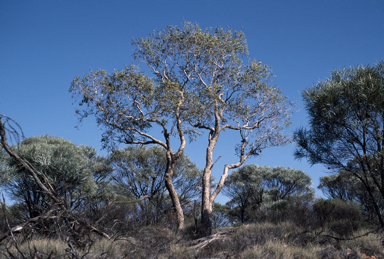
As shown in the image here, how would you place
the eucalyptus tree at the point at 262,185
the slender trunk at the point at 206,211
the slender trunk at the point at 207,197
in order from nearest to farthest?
the slender trunk at the point at 206,211, the slender trunk at the point at 207,197, the eucalyptus tree at the point at 262,185

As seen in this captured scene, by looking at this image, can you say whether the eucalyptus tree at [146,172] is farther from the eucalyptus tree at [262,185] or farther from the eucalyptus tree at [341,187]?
the eucalyptus tree at [341,187]

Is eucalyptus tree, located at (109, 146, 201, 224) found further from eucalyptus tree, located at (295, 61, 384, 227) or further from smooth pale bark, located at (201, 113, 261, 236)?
eucalyptus tree, located at (295, 61, 384, 227)

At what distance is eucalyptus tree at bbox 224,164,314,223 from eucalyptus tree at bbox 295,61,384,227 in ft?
42.8

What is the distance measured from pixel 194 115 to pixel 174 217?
206 inches

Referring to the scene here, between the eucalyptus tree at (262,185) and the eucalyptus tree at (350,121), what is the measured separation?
13.0 m

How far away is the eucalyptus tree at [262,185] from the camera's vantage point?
2419 cm

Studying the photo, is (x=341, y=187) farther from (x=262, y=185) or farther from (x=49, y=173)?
(x=49, y=173)

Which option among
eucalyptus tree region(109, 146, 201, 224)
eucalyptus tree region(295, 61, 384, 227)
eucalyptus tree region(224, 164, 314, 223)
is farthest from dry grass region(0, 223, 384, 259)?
eucalyptus tree region(224, 164, 314, 223)

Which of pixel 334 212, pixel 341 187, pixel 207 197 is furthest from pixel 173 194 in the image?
pixel 341 187

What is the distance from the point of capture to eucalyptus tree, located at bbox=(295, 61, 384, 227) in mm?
9812

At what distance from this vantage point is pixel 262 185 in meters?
25.0

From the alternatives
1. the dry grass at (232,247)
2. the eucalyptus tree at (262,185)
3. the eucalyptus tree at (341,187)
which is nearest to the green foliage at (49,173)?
the dry grass at (232,247)

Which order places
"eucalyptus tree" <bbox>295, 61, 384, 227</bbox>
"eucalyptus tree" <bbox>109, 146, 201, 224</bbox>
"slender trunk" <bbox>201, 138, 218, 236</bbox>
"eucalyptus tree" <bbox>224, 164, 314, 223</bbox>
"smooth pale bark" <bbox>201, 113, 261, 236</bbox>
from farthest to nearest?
1. "eucalyptus tree" <bbox>224, 164, 314, 223</bbox>
2. "eucalyptus tree" <bbox>109, 146, 201, 224</bbox>
3. "smooth pale bark" <bbox>201, 113, 261, 236</bbox>
4. "slender trunk" <bbox>201, 138, 218, 236</bbox>
5. "eucalyptus tree" <bbox>295, 61, 384, 227</bbox>

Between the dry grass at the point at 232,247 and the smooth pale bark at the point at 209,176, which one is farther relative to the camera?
the smooth pale bark at the point at 209,176
